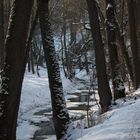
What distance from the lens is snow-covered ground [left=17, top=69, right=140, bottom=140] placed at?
881 cm

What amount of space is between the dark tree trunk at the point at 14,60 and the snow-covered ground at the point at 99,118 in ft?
6.14

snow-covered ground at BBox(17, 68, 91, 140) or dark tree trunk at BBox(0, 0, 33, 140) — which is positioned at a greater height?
dark tree trunk at BBox(0, 0, 33, 140)

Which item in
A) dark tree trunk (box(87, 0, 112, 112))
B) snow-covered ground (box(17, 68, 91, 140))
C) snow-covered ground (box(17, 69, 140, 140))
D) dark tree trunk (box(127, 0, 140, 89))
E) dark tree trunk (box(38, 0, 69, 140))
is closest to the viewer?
snow-covered ground (box(17, 69, 140, 140))

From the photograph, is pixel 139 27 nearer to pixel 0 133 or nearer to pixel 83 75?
pixel 0 133

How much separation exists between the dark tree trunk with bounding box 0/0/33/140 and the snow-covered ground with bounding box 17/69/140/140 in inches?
73.6

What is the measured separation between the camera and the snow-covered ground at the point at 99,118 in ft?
28.9

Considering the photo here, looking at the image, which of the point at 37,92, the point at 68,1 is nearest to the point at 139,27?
the point at 37,92

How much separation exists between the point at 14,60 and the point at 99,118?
693cm

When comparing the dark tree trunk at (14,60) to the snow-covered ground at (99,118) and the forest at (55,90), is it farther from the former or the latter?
the snow-covered ground at (99,118)

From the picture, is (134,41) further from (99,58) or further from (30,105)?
(30,105)

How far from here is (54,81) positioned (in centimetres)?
1401

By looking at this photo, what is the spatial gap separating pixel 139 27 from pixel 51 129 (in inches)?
284

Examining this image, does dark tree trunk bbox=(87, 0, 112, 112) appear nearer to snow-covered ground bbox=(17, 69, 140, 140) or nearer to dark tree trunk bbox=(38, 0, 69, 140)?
snow-covered ground bbox=(17, 69, 140, 140)

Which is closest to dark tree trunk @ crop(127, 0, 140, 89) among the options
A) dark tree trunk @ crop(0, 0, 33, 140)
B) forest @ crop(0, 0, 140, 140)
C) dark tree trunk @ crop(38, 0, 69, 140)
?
forest @ crop(0, 0, 140, 140)
